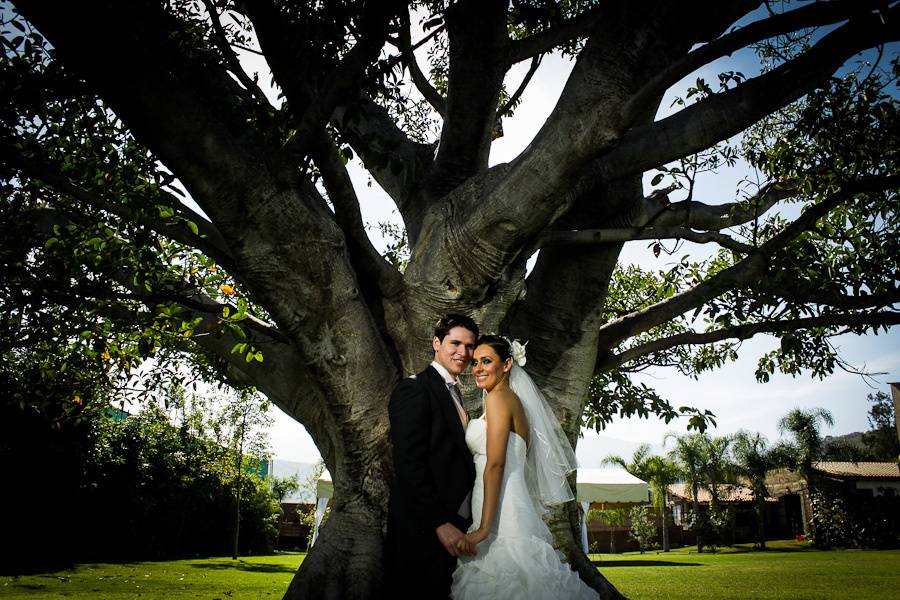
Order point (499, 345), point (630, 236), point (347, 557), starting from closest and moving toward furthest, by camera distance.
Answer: point (499, 345) < point (347, 557) < point (630, 236)

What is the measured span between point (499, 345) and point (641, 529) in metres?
35.8

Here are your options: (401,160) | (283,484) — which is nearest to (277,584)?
(401,160)

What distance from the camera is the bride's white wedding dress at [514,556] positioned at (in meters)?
3.38

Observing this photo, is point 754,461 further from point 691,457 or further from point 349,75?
point 349,75

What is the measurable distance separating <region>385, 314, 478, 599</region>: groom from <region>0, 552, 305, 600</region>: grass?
5.96m

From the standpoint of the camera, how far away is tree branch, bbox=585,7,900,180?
4363 mm

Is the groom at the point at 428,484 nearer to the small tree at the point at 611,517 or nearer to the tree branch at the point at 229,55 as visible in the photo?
the tree branch at the point at 229,55

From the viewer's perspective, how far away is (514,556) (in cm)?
348

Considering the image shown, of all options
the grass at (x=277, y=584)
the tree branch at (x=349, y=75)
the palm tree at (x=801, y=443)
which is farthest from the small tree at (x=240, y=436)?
the palm tree at (x=801, y=443)

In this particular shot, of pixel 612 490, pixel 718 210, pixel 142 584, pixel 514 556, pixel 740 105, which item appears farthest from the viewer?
pixel 612 490

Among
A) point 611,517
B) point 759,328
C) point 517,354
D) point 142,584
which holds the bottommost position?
point 611,517

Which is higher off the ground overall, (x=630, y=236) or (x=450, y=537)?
(x=630, y=236)

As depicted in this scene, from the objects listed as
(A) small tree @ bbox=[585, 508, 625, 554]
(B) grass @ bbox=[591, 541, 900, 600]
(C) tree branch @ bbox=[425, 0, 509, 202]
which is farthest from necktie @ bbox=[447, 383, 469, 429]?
(A) small tree @ bbox=[585, 508, 625, 554]

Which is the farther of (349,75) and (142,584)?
(142,584)
